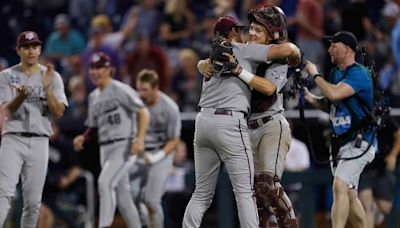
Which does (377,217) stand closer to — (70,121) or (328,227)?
(328,227)

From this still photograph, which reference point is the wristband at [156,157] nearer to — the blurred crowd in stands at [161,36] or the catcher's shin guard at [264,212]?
the blurred crowd in stands at [161,36]

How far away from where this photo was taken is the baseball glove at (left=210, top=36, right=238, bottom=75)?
431 inches

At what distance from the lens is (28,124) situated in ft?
40.9

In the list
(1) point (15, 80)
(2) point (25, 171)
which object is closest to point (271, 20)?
(1) point (15, 80)

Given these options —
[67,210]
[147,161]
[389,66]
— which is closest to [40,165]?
[147,161]

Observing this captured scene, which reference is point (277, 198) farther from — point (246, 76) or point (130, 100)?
point (130, 100)

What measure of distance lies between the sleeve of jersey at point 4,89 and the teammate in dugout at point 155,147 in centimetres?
282

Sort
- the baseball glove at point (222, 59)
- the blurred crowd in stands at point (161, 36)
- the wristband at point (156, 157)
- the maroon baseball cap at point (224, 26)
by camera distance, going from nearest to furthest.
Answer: the baseball glove at point (222, 59) → the maroon baseball cap at point (224, 26) → the wristband at point (156, 157) → the blurred crowd in stands at point (161, 36)

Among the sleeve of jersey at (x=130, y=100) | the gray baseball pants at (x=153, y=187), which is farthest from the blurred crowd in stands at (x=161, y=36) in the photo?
the sleeve of jersey at (x=130, y=100)

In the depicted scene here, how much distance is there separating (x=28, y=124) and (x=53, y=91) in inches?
16.2

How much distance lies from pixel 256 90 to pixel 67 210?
21.0 feet

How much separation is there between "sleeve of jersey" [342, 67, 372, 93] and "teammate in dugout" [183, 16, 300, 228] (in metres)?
1.16

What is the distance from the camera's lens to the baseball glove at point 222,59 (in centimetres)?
1095

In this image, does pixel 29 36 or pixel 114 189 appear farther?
pixel 114 189
